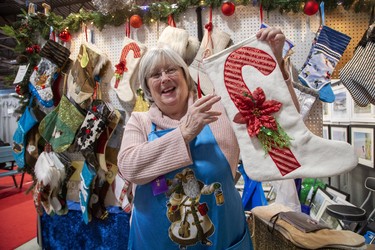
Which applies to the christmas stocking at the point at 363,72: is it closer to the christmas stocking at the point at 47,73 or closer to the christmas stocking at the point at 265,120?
the christmas stocking at the point at 265,120

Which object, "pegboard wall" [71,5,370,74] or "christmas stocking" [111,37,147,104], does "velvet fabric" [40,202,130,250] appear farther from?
"pegboard wall" [71,5,370,74]

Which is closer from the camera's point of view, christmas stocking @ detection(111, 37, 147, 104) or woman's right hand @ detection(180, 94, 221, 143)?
woman's right hand @ detection(180, 94, 221, 143)

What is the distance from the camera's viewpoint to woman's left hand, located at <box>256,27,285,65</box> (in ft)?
3.40

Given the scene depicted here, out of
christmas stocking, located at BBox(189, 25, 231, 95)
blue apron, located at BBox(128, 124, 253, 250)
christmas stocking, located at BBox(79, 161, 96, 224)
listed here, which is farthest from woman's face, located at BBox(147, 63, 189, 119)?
christmas stocking, located at BBox(79, 161, 96, 224)

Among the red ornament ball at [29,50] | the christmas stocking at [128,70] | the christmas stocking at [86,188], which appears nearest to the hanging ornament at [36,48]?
the red ornament ball at [29,50]

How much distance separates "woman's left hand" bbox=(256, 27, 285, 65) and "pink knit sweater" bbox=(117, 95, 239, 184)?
35cm

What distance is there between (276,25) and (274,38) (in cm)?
96

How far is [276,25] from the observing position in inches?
73.8

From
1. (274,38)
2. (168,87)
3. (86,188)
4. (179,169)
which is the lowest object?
(86,188)

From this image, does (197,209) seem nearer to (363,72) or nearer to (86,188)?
(363,72)

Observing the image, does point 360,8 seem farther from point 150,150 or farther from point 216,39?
point 150,150

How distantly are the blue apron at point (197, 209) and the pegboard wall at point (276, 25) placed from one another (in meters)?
1.18

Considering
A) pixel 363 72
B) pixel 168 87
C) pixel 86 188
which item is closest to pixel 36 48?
pixel 86 188

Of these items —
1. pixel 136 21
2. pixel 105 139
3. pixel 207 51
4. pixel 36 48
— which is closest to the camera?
pixel 207 51
